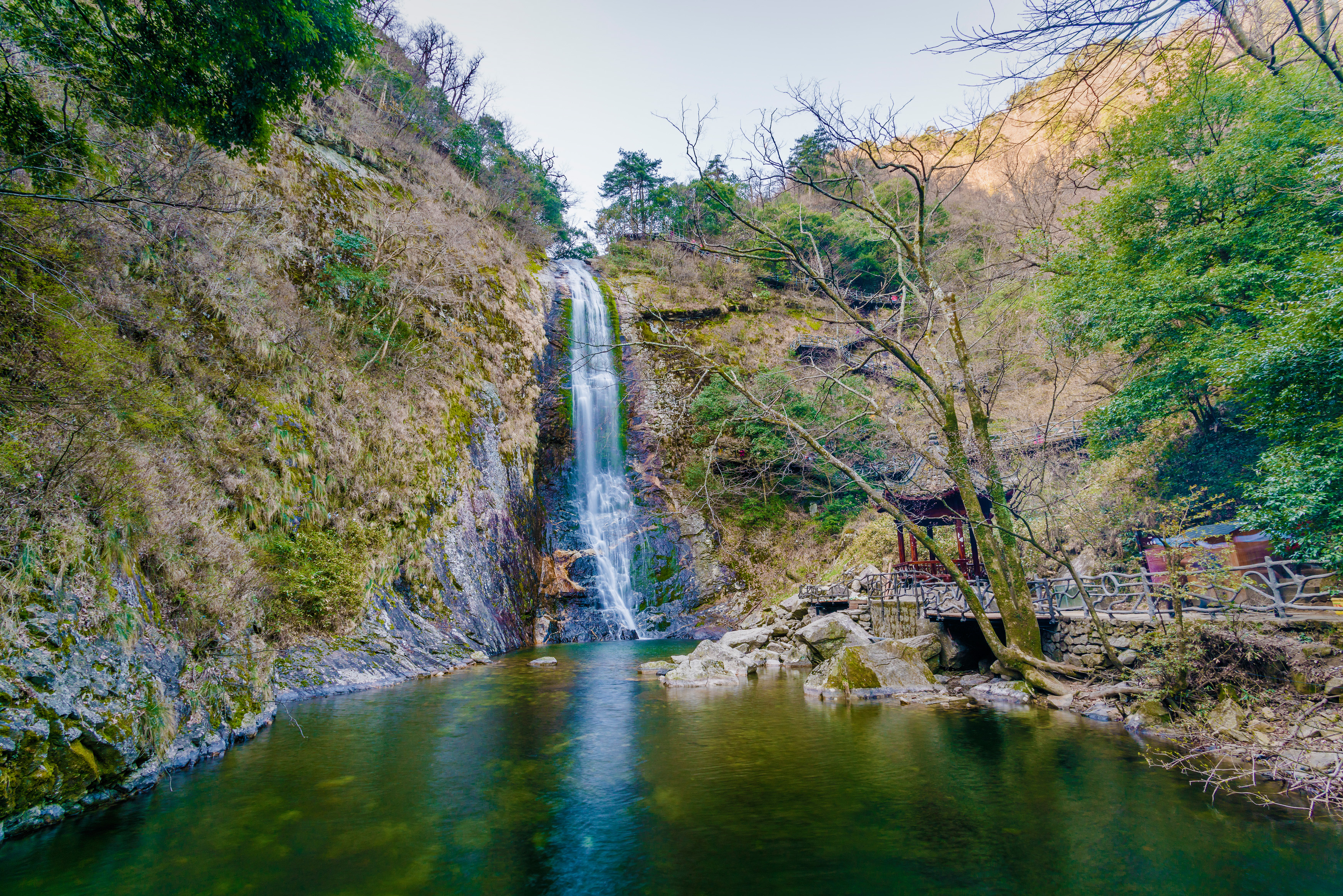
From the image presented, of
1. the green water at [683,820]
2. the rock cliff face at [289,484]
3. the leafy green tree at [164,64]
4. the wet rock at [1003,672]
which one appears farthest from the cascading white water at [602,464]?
the leafy green tree at [164,64]

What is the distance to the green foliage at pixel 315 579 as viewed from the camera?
951 centimetres

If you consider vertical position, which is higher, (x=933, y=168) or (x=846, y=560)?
(x=933, y=168)

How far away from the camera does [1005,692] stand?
353 inches

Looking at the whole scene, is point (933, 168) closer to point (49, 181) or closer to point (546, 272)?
point (49, 181)

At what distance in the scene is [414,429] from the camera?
1445 cm

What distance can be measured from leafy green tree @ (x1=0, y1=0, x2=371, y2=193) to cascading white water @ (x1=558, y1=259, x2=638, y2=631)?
45.0 ft

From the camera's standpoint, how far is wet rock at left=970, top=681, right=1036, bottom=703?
28.7 feet

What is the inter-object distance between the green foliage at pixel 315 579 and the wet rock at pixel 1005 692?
35.9 ft

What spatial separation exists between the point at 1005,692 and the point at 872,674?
6.53 ft

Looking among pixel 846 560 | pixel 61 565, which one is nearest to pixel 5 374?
pixel 61 565

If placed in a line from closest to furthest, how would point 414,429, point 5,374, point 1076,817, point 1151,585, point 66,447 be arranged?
1. point 1076,817
2. point 66,447
3. point 5,374
4. point 1151,585
5. point 414,429

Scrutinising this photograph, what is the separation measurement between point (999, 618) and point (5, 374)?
15393mm

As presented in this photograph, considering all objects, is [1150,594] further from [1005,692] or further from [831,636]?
[831,636]

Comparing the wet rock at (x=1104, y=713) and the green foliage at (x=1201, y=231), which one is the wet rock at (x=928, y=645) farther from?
the green foliage at (x=1201, y=231)
